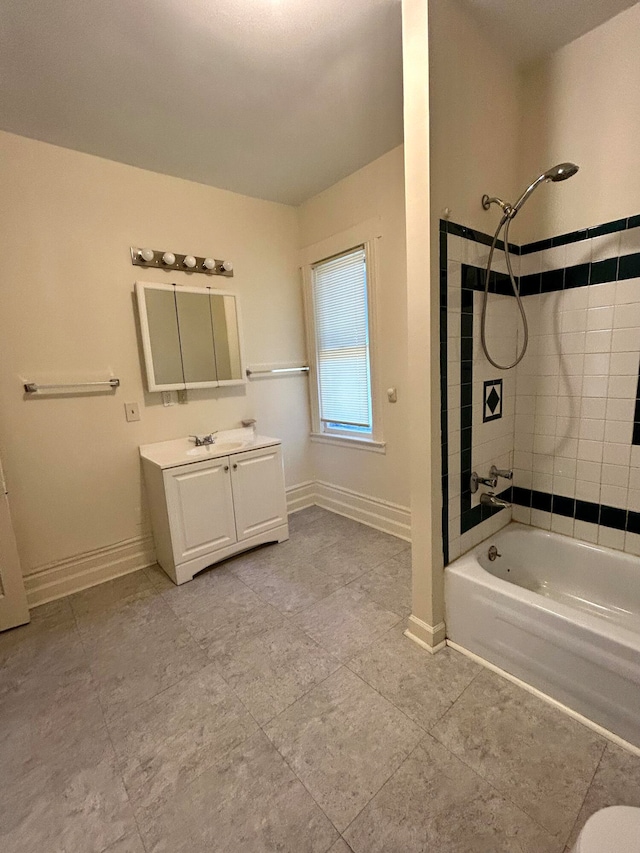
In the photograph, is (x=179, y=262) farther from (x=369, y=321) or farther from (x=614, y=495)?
(x=614, y=495)

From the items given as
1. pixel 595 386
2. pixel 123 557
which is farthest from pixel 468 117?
pixel 123 557

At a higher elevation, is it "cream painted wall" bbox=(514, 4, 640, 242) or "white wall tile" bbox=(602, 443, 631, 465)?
"cream painted wall" bbox=(514, 4, 640, 242)

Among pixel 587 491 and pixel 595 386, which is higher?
pixel 595 386

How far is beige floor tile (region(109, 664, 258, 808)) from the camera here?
114cm

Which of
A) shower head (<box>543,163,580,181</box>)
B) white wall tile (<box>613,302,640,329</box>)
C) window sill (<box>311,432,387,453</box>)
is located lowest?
window sill (<box>311,432,387,453</box>)

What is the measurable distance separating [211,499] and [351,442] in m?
1.17

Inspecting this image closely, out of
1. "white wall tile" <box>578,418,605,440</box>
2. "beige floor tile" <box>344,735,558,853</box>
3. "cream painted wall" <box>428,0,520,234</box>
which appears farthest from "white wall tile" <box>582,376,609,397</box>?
"beige floor tile" <box>344,735,558,853</box>

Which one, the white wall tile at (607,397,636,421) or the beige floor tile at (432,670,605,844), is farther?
the white wall tile at (607,397,636,421)

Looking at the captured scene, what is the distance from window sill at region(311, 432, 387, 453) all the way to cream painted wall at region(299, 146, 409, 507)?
0.12 feet

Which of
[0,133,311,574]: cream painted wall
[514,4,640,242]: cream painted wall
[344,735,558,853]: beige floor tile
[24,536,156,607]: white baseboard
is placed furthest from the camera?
[24,536,156,607]: white baseboard

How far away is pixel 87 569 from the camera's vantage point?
224 centimetres

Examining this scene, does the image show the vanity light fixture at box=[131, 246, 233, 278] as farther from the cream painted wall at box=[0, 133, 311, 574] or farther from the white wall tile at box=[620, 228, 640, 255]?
the white wall tile at box=[620, 228, 640, 255]

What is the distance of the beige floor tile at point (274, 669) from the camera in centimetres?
139

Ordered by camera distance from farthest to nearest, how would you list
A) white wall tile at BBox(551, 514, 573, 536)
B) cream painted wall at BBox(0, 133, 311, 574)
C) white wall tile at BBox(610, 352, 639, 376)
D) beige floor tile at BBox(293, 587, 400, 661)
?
cream painted wall at BBox(0, 133, 311, 574)
white wall tile at BBox(551, 514, 573, 536)
beige floor tile at BBox(293, 587, 400, 661)
white wall tile at BBox(610, 352, 639, 376)
